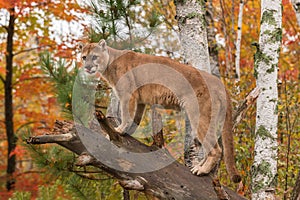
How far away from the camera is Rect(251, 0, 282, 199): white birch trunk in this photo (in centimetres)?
465

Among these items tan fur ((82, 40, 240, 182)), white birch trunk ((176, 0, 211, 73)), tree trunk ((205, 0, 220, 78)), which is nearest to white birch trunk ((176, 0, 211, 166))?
white birch trunk ((176, 0, 211, 73))

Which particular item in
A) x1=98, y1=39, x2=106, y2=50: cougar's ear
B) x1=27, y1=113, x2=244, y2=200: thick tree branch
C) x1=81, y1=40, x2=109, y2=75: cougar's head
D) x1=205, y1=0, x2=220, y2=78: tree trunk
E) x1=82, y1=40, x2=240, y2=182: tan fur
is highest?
x1=205, y1=0, x2=220, y2=78: tree trunk

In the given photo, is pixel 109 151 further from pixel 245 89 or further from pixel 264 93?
pixel 245 89

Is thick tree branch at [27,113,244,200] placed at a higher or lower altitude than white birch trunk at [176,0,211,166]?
lower

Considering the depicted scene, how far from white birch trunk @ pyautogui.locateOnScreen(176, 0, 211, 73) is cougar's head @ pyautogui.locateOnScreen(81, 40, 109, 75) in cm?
90

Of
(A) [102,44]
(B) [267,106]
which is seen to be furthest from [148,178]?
(B) [267,106]

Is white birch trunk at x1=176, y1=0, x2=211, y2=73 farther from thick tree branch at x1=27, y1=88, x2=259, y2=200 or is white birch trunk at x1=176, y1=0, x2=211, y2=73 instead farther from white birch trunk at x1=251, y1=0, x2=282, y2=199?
thick tree branch at x1=27, y1=88, x2=259, y2=200

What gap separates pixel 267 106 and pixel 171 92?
127 cm

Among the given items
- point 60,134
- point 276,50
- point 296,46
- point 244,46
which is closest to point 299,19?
point 276,50

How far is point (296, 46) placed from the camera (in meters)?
10.8

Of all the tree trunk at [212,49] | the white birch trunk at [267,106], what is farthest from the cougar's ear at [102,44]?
the tree trunk at [212,49]

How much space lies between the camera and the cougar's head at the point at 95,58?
4.41 meters

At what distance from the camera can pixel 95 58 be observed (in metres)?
4.42

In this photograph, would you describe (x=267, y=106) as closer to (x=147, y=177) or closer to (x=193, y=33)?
(x=193, y=33)
